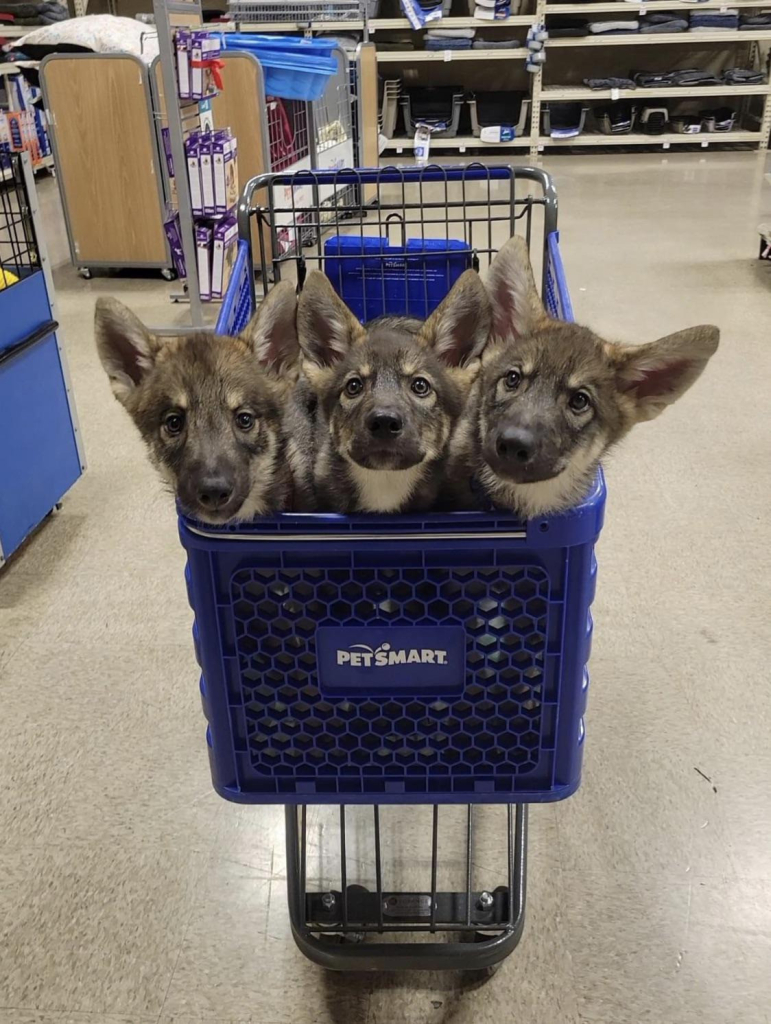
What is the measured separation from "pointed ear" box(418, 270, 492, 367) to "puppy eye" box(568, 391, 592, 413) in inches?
8.9

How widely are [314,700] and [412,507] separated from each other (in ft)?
0.98

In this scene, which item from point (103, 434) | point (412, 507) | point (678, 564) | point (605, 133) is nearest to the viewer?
point (412, 507)

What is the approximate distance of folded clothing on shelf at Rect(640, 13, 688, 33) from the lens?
9148mm

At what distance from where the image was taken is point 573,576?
103cm

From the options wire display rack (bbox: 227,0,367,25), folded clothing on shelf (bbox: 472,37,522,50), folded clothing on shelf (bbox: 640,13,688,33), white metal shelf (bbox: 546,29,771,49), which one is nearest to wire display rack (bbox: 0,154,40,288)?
wire display rack (bbox: 227,0,367,25)

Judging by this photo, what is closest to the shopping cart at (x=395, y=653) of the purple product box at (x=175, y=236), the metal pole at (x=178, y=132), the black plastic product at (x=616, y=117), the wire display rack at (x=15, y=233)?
the wire display rack at (x=15, y=233)

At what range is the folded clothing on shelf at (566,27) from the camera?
925cm

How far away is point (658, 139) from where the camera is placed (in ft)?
31.9

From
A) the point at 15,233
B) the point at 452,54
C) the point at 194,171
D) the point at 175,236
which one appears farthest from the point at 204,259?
the point at 452,54

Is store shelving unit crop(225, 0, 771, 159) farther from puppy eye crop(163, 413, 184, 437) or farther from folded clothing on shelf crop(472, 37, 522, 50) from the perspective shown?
puppy eye crop(163, 413, 184, 437)

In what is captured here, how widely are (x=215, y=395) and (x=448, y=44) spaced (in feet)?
31.0

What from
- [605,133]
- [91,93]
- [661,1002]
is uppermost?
[91,93]

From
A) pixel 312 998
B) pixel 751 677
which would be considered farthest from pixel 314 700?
pixel 751 677

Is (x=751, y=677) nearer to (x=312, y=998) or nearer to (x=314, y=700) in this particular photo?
(x=312, y=998)
